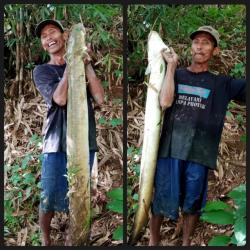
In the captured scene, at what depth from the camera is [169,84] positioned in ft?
13.4

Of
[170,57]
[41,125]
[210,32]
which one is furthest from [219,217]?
[41,125]

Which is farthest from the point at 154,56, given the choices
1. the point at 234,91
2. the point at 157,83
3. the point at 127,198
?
the point at 127,198

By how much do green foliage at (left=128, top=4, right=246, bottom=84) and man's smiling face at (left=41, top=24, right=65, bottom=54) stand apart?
1.50ft

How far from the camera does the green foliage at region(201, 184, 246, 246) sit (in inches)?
162

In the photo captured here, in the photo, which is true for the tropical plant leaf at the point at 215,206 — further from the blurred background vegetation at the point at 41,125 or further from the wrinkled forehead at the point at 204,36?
the wrinkled forehead at the point at 204,36

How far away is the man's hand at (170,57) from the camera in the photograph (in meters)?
4.10

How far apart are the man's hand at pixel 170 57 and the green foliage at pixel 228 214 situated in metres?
0.94

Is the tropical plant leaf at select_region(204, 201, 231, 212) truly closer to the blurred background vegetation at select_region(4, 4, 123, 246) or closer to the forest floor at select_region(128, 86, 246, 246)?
the forest floor at select_region(128, 86, 246, 246)

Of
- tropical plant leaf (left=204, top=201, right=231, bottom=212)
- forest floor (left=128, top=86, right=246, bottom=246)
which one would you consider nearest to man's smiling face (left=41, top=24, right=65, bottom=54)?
forest floor (left=128, top=86, right=246, bottom=246)

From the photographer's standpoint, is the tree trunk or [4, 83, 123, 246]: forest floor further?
[4, 83, 123, 246]: forest floor

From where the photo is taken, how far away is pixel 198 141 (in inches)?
161

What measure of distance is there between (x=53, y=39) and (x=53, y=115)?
1.65 ft

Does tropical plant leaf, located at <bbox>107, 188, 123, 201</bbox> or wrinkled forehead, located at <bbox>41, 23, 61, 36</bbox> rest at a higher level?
wrinkled forehead, located at <bbox>41, 23, 61, 36</bbox>

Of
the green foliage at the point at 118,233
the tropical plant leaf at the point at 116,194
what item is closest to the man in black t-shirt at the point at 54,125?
the tropical plant leaf at the point at 116,194
